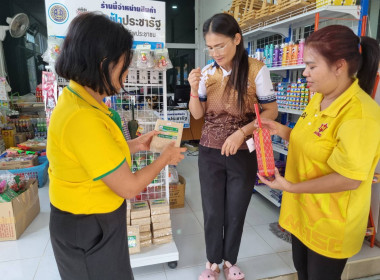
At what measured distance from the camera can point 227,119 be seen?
1.72 metres

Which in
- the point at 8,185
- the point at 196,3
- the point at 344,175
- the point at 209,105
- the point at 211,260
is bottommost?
the point at 211,260

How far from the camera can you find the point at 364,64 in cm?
112

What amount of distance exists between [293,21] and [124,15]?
5.76ft

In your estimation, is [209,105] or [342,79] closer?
[342,79]

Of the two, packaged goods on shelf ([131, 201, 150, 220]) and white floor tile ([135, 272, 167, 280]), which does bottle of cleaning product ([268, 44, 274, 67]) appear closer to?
packaged goods on shelf ([131, 201, 150, 220])

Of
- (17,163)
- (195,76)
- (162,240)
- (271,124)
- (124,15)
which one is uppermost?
(124,15)

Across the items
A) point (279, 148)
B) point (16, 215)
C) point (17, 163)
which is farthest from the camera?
point (17, 163)

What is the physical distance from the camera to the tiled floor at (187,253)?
214 centimetres

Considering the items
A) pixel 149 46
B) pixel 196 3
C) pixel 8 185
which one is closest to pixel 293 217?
pixel 149 46

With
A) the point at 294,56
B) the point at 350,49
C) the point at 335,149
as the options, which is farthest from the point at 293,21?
the point at 335,149

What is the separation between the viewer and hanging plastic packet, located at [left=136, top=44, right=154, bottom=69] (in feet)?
6.32

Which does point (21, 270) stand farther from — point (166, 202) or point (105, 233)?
point (105, 233)

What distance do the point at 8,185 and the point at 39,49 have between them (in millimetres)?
5013

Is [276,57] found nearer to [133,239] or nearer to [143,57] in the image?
[143,57]
